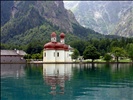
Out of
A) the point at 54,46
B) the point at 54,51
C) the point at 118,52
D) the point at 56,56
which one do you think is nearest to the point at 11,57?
the point at 54,51

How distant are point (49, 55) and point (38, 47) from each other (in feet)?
92.6

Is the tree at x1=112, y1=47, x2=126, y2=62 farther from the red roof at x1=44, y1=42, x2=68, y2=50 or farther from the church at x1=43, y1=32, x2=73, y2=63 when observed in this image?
the red roof at x1=44, y1=42, x2=68, y2=50

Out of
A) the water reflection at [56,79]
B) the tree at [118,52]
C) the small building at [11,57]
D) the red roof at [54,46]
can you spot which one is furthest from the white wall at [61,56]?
the water reflection at [56,79]

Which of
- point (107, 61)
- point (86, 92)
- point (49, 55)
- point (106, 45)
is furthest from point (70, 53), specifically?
point (86, 92)

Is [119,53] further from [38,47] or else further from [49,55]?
[38,47]

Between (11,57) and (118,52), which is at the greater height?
(118,52)

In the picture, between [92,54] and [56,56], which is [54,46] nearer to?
[56,56]

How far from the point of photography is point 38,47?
5482 inches

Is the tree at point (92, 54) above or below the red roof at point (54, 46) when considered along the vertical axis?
below

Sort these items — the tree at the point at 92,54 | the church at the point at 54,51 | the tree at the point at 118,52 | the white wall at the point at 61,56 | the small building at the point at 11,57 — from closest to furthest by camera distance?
1. the tree at the point at 118,52
2. the tree at the point at 92,54
3. the church at the point at 54,51
4. the white wall at the point at 61,56
5. the small building at the point at 11,57

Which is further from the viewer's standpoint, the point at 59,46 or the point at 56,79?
the point at 59,46

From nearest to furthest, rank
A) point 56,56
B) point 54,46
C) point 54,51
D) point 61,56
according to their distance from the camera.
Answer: point 54,46
point 54,51
point 56,56
point 61,56

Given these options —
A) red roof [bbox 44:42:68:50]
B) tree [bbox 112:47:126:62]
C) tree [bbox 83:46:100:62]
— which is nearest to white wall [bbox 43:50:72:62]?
red roof [bbox 44:42:68:50]

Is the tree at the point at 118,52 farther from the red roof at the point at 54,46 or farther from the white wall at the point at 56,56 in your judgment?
the red roof at the point at 54,46
